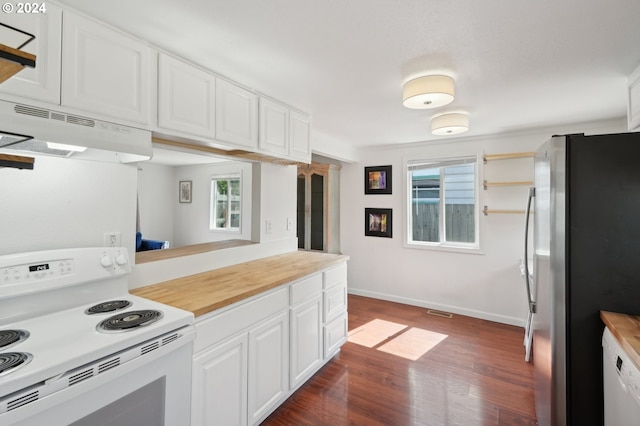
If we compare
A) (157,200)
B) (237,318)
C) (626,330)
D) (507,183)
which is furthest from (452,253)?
(157,200)

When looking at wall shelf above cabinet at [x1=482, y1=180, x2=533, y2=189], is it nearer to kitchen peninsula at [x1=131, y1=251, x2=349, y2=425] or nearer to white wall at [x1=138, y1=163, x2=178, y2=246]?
kitchen peninsula at [x1=131, y1=251, x2=349, y2=425]

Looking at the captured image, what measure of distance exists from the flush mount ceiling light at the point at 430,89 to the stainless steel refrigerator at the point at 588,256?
0.75 m

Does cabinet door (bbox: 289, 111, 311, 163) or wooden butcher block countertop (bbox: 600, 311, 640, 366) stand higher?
cabinet door (bbox: 289, 111, 311, 163)

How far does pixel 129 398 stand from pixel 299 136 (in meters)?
2.16

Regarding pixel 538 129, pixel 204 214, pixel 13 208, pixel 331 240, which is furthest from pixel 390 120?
pixel 204 214

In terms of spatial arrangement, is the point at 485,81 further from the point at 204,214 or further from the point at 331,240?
the point at 204,214

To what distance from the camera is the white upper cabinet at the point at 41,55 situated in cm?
115

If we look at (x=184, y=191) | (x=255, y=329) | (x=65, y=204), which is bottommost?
(x=255, y=329)

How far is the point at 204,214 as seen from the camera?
19.4 feet

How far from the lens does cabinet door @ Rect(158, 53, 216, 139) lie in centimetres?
163

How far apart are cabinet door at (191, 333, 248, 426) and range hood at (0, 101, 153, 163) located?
42.6 inches

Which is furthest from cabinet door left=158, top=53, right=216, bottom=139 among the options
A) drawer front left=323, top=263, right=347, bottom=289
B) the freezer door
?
the freezer door

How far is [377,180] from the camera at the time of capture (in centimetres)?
451

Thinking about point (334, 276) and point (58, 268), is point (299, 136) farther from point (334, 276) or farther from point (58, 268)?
point (58, 268)
